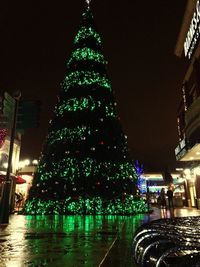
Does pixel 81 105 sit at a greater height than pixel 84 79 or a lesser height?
lesser

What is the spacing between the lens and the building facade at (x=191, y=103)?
19.4 metres

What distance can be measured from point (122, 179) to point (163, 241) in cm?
1213

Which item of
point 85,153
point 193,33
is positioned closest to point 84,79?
point 85,153

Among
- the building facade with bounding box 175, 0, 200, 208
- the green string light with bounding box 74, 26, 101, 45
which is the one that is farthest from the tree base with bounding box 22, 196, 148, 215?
the green string light with bounding box 74, 26, 101, 45

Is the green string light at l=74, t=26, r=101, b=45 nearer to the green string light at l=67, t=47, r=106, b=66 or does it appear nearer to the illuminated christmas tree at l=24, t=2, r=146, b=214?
the illuminated christmas tree at l=24, t=2, r=146, b=214

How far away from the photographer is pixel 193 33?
1078 inches

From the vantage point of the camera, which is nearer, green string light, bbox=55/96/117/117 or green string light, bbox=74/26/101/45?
green string light, bbox=55/96/117/117

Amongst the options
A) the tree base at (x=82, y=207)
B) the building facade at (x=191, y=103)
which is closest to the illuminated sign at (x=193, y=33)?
the building facade at (x=191, y=103)

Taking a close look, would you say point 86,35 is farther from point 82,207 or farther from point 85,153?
point 82,207

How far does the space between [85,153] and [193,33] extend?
20.2 metres

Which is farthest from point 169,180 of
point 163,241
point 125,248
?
point 163,241

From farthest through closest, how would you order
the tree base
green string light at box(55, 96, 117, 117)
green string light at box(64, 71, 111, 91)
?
green string light at box(64, 71, 111, 91)
green string light at box(55, 96, 117, 117)
the tree base

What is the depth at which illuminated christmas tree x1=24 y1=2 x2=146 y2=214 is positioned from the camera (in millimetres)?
13117

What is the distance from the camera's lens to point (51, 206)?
12.9 m
